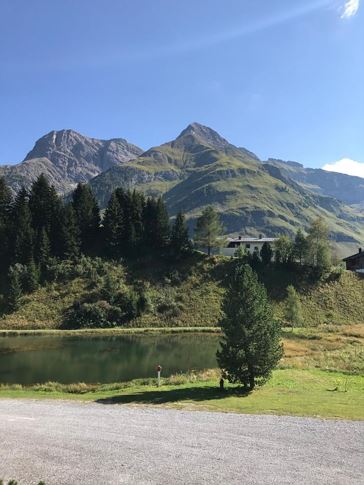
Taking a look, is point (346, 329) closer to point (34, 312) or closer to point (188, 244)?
point (188, 244)

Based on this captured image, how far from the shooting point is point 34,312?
8081cm

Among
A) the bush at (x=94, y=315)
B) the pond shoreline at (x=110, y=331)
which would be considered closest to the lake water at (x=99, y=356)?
the pond shoreline at (x=110, y=331)

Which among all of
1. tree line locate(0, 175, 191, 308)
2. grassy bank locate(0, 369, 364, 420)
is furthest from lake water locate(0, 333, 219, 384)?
tree line locate(0, 175, 191, 308)

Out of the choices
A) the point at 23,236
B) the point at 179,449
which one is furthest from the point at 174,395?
the point at 23,236

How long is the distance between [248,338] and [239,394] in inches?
150

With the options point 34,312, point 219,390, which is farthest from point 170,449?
point 34,312

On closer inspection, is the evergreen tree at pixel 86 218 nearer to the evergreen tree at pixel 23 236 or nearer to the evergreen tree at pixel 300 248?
the evergreen tree at pixel 23 236

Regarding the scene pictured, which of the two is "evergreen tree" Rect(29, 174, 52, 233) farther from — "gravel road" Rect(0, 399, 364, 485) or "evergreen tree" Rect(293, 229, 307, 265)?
"gravel road" Rect(0, 399, 364, 485)

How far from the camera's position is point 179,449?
633 inches

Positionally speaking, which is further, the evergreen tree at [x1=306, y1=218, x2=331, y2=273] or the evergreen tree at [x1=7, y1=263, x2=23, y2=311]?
the evergreen tree at [x1=306, y1=218, x2=331, y2=273]

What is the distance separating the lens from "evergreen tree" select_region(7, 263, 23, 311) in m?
81.7

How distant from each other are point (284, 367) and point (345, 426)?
24.5 meters

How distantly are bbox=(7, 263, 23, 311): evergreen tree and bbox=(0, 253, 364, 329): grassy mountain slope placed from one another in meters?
1.28

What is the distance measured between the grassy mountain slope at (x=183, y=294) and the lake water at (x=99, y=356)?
9.85 metres
